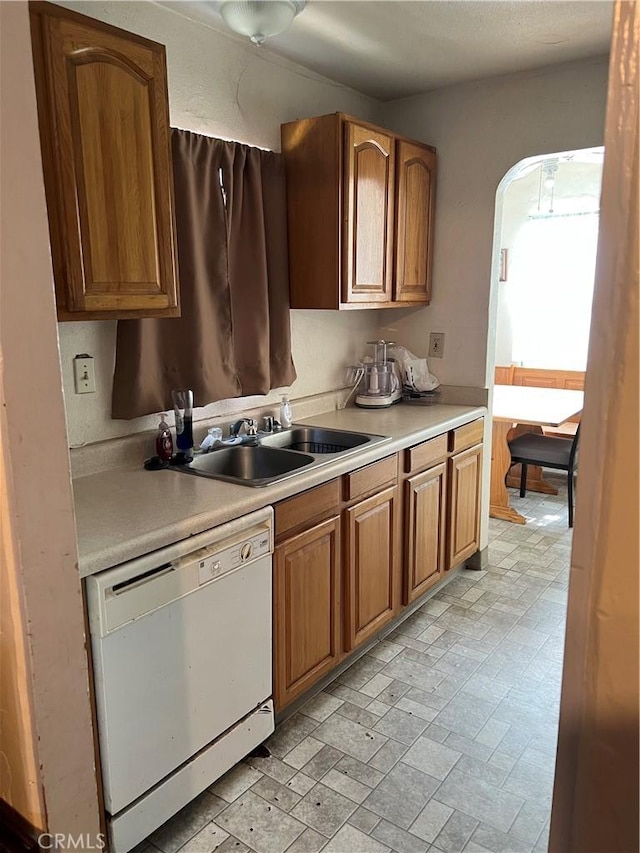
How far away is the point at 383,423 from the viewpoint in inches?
115

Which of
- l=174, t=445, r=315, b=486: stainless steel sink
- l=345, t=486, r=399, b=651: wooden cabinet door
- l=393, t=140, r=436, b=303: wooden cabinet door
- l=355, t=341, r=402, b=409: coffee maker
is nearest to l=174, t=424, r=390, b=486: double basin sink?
l=174, t=445, r=315, b=486: stainless steel sink

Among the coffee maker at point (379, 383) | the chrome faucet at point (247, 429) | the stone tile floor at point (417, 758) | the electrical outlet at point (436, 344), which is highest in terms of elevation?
the electrical outlet at point (436, 344)

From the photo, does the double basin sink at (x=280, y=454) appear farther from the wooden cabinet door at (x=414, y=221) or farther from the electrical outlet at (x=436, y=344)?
the electrical outlet at (x=436, y=344)

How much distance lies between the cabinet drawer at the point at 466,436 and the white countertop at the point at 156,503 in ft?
1.68

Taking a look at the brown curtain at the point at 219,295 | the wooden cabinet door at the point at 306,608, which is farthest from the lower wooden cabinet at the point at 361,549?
the brown curtain at the point at 219,295

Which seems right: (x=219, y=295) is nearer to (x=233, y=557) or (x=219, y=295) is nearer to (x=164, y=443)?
(x=164, y=443)

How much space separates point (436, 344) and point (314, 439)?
1057 millimetres

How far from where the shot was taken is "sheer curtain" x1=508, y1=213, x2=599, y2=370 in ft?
17.3

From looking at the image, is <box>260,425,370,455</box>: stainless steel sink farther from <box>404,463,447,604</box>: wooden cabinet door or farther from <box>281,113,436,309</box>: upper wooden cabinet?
<box>281,113,436,309</box>: upper wooden cabinet

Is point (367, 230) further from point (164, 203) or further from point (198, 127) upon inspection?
point (164, 203)

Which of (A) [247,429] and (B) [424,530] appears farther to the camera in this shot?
(B) [424,530]

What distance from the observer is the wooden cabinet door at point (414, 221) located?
304cm

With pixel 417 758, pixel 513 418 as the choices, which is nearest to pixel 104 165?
pixel 417 758

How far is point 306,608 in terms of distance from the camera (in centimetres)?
221
